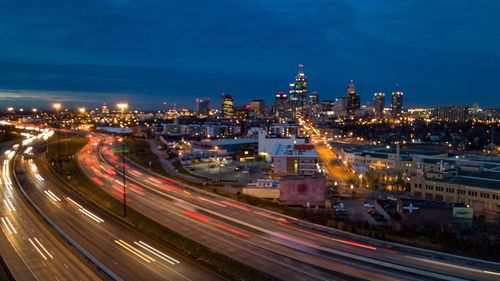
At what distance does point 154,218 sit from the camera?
16.2 m

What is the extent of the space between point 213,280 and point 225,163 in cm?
2918

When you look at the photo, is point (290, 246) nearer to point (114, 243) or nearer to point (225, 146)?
point (114, 243)

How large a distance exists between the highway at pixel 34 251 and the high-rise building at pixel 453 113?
500ft

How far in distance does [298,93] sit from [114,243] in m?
166

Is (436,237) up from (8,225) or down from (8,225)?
down

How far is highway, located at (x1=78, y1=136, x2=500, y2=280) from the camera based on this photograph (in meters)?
10.8

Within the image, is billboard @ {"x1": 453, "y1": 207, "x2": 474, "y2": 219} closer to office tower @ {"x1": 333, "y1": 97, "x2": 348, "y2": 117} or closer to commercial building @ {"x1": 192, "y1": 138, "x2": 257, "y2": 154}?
commercial building @ {"x1": 192, "y1": 138, "x2": 257, "y2": 154}

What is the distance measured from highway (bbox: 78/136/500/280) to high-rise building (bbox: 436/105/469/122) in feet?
481

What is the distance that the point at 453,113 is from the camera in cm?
14712

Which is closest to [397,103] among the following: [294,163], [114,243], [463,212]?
[294,163]

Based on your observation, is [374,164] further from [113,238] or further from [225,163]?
[113,238]

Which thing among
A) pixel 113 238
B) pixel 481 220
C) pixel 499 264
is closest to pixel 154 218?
pixel 113 238

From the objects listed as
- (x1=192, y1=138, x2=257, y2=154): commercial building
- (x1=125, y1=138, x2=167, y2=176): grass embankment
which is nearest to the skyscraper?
(x1=192, y1=138, x2=257, y2=154): commercial building

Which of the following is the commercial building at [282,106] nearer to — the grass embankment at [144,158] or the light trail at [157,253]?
the grass embankment at [144,158]
